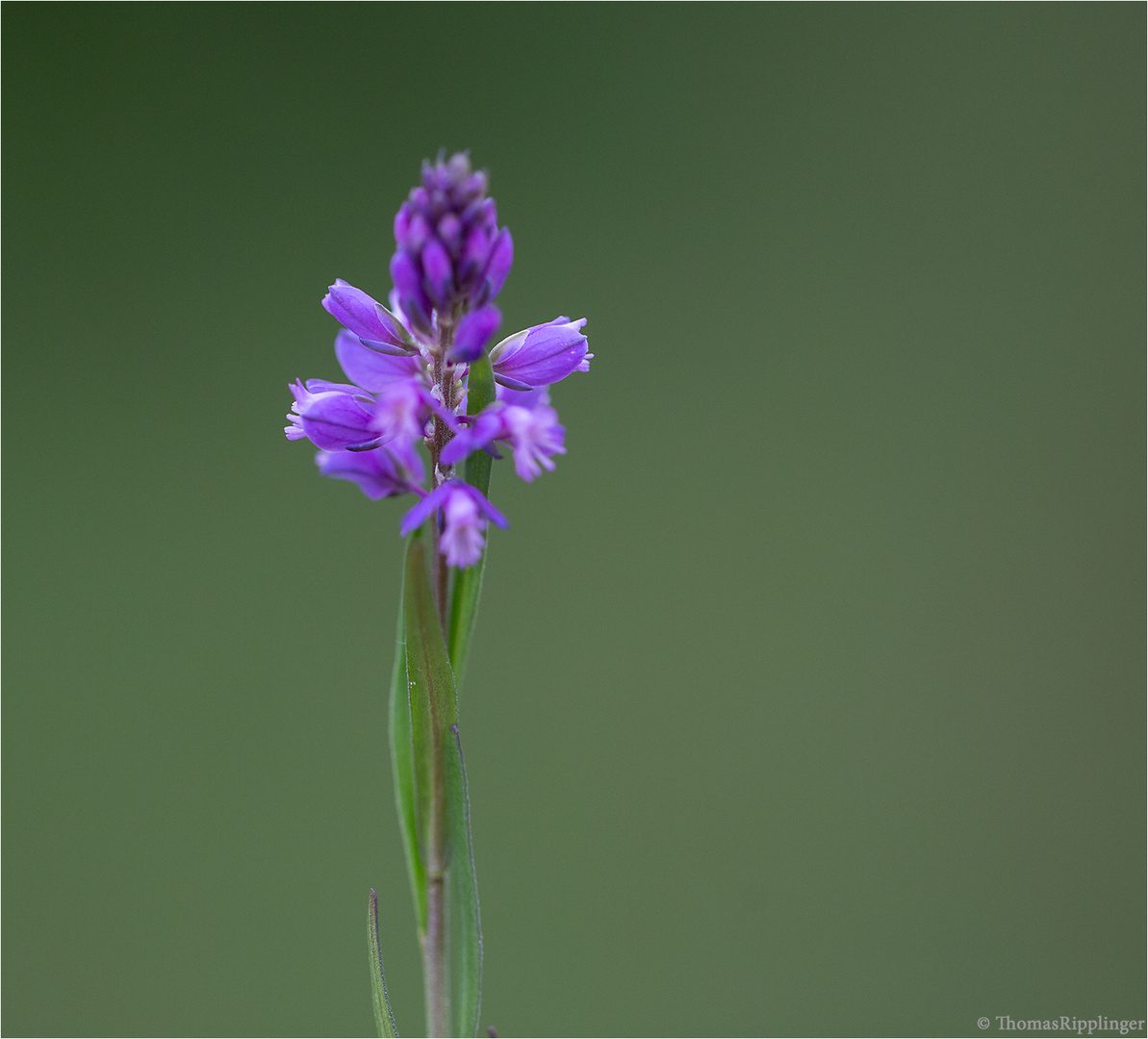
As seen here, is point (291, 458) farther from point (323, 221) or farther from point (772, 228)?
point (772, 228)

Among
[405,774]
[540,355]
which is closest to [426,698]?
[405,774]

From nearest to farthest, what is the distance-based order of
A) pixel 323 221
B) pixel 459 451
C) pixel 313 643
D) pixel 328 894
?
pixel 459 451
pixel 328 894
pixel 313 643
pixel 323 221

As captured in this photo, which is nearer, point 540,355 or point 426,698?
point 426,698

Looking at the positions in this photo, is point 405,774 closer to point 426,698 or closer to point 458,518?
point 426,698

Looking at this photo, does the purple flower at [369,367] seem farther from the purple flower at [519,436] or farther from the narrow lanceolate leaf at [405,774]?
the narrow lanceolate leaf at [405,774]

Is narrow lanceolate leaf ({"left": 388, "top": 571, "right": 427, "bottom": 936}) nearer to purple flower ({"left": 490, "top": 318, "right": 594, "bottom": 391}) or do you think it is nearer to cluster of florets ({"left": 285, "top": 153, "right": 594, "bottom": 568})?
cluster of florets ({"left": 285, "top": 153, "right": 594, "bottom": 568})

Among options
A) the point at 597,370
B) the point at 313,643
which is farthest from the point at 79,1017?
the point at 597,370

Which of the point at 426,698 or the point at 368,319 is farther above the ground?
the point at 368,319

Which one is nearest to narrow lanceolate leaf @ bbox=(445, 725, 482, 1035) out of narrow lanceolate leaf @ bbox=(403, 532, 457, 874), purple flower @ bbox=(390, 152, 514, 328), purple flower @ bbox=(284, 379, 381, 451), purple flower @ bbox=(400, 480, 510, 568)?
narrow lanceolate leaf @ bbox=(403, 532, 457, 874)
